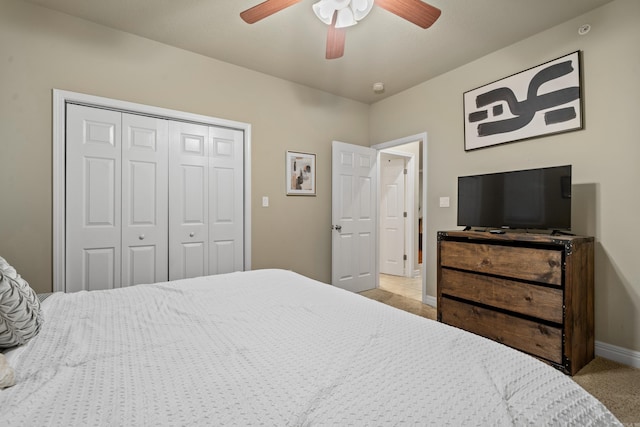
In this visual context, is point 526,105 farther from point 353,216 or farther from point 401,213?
point 401,213

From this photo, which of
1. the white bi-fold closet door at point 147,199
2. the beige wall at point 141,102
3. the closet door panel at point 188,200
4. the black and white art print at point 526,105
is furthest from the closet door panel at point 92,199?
the black and white art print at point 526,105

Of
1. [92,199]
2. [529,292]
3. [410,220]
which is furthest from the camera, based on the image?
[410,220]

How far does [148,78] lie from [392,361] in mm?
3065

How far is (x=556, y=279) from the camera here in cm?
204

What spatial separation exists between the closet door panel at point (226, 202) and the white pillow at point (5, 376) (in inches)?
92.2

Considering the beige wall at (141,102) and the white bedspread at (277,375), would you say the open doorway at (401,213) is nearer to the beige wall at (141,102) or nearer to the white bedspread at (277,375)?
the beige wall at (141,102)

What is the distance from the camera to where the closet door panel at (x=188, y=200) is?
9.35 feet

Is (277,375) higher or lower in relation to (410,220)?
lower

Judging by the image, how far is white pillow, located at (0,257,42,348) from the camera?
88cm

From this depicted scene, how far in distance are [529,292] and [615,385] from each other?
26.8 inches

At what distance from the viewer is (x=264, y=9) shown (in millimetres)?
1848

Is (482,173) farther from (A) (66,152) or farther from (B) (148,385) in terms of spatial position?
(A) (66,152)

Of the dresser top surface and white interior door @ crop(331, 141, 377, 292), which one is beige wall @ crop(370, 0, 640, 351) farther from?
white interior door @ crop(331, 141, 377, 292)

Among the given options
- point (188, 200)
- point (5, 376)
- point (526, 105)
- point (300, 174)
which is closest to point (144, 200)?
point (188, 200)
